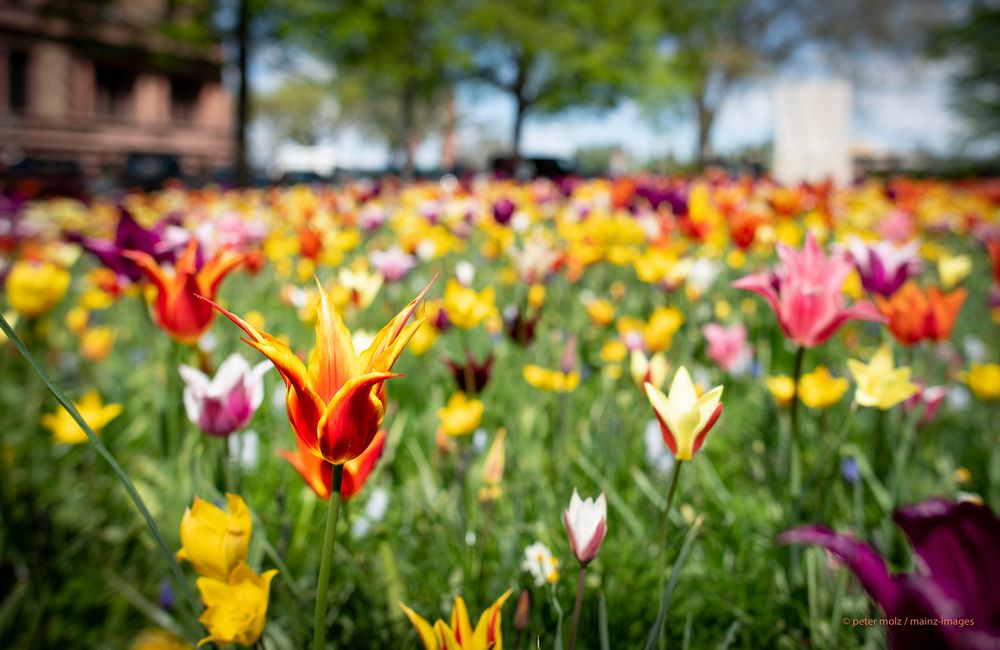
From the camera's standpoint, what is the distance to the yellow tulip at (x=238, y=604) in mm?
741

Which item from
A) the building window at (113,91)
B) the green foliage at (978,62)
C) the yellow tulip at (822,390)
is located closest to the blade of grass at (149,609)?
the yellow tulip at (822,390)

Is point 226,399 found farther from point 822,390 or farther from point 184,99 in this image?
A: point 184,99

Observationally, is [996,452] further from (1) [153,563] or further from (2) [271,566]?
(1) [153,563]

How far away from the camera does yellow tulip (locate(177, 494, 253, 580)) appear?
2.54 feet

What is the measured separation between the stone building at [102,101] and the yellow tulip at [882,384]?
21922 mm

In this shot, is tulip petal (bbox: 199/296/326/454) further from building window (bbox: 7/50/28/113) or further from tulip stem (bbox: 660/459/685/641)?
building window (bbox: 7/50/28/113)

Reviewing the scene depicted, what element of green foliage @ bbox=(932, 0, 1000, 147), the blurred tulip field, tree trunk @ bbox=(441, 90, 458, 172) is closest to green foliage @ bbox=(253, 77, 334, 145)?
tree trunk @ bbox=(441, 90, 458, 172)

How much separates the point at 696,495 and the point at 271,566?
1.02 meters

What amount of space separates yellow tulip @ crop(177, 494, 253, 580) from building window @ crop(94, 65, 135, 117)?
36916 millimetres

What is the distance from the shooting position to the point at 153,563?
1.58 metres

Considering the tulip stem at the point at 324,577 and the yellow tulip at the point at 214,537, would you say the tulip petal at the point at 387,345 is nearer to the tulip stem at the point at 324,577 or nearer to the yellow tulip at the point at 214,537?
the tulip stem at the point at 324,577

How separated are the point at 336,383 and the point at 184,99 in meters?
40.2

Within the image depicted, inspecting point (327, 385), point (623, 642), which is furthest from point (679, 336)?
point (327, 385)

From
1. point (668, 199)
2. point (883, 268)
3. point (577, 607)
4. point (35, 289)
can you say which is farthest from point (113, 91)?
point (577, 607)
